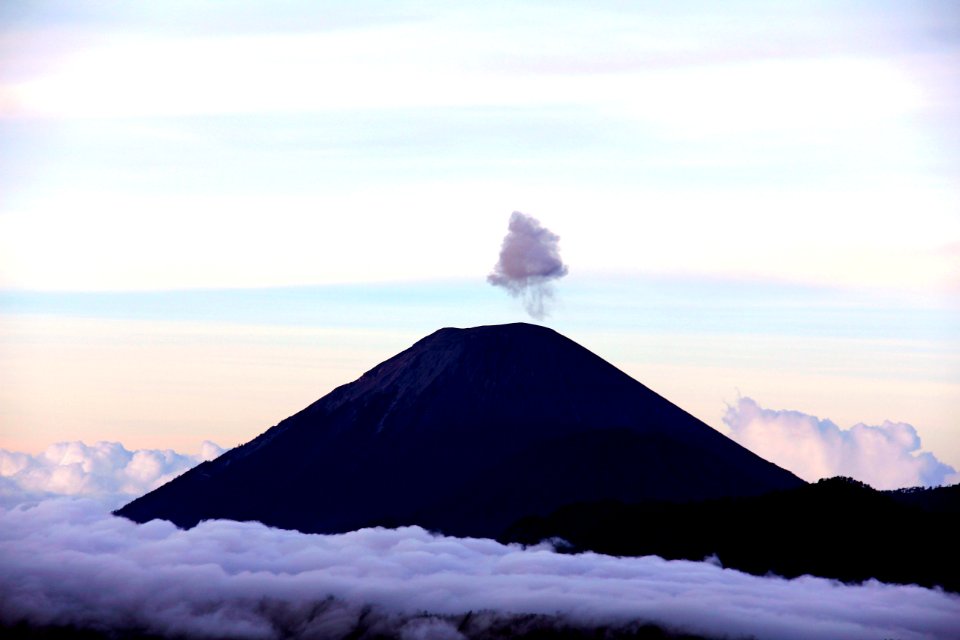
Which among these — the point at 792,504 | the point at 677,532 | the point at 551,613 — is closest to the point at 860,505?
the point at 792,504

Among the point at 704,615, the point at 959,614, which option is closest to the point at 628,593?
the point at 704,615

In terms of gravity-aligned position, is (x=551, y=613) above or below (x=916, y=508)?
below

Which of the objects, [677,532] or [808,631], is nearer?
[808,631]

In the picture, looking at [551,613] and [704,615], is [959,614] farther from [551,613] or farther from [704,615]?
[551,613]

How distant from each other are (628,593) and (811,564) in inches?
861

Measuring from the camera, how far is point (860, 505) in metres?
Answer: 194

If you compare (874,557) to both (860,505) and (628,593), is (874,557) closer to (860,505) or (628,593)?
(860,505)

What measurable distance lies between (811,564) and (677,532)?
1990 centimetres

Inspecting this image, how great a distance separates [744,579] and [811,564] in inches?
316

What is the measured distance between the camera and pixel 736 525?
19625cm

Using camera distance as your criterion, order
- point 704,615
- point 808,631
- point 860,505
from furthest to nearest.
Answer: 1. point 860,505
2. point 704,615
3. point 808,631

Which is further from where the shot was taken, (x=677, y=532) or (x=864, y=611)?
(x=677, y=532)

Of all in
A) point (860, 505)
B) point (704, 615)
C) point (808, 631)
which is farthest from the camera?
point (860, 505)

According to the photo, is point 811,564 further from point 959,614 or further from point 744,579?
point 959,614
